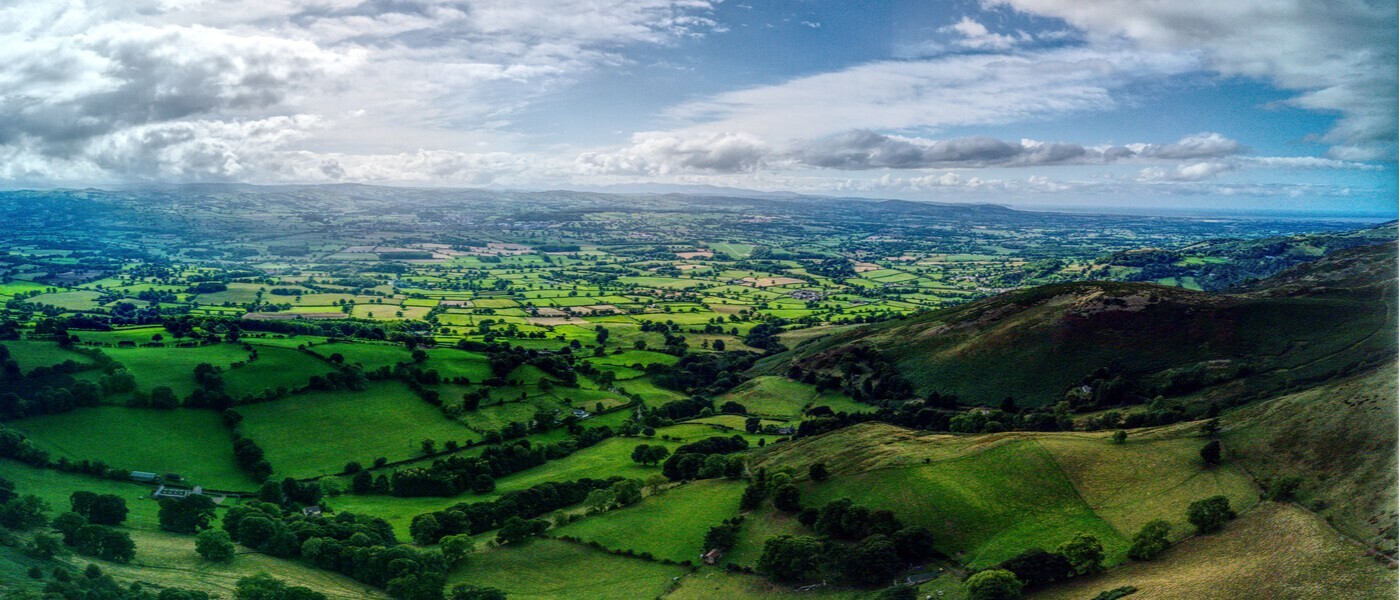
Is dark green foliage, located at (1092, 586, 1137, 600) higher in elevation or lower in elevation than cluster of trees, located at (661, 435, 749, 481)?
higher

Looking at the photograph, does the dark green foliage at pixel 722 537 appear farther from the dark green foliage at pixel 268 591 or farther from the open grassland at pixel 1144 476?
the dark green foliage at pixel 268 591

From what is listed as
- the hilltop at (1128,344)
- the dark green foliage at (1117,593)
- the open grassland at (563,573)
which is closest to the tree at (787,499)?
the open grassland at (563,573)

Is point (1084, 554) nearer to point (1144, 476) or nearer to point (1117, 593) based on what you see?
point (1117, 593)

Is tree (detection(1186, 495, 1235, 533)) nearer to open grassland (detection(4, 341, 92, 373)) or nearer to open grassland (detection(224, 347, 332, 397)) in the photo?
open grassland (detection(224, 347, 332, 397))

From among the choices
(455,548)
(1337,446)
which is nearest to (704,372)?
(455,548)

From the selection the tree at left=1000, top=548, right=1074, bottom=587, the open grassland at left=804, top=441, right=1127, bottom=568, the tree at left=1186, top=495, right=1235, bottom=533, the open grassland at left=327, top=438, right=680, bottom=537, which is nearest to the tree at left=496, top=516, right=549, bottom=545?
the open grassland at left=327, top=438, right=680, bottom=537
